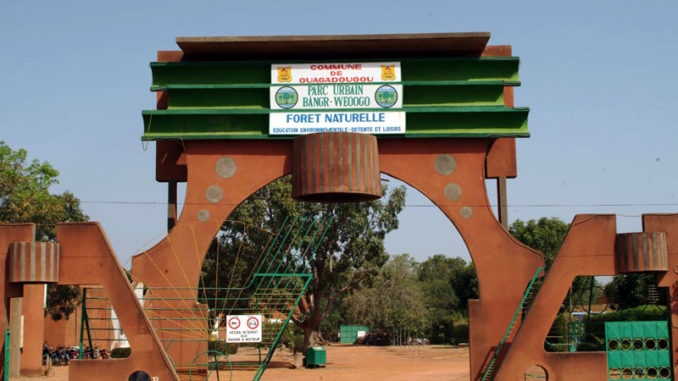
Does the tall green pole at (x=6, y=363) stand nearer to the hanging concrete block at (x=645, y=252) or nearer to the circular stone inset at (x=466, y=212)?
the circular stone inset at (x=466, y=212)

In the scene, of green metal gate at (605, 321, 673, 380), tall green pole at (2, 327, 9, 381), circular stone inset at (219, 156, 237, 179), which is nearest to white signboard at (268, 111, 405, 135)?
circular stone inset at (219, 156, 237, 179)

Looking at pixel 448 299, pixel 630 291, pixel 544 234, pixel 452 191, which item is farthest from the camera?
pixel 448 299

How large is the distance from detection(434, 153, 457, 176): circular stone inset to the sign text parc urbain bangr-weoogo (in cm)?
165

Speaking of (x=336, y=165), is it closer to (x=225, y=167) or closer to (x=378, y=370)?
(x=225, y=167)

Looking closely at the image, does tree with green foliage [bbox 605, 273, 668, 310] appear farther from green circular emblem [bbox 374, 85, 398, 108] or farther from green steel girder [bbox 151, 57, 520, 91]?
green circular emblem [bbox 374, 85, 398, 108]

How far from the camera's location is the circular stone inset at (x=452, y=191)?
2461 cm

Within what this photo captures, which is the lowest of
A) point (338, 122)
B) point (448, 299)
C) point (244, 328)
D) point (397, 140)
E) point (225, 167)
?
point (448, 299)

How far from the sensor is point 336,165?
23.4 meters

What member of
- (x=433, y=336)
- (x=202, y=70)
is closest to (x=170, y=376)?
(x=202, y=70)

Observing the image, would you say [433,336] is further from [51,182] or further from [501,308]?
[501,308]

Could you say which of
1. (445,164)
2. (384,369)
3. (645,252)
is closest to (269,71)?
(445,164)

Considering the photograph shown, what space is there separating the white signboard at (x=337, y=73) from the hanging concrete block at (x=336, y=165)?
2.30m

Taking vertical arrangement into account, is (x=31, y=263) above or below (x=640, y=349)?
above

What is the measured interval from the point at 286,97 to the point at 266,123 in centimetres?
110
